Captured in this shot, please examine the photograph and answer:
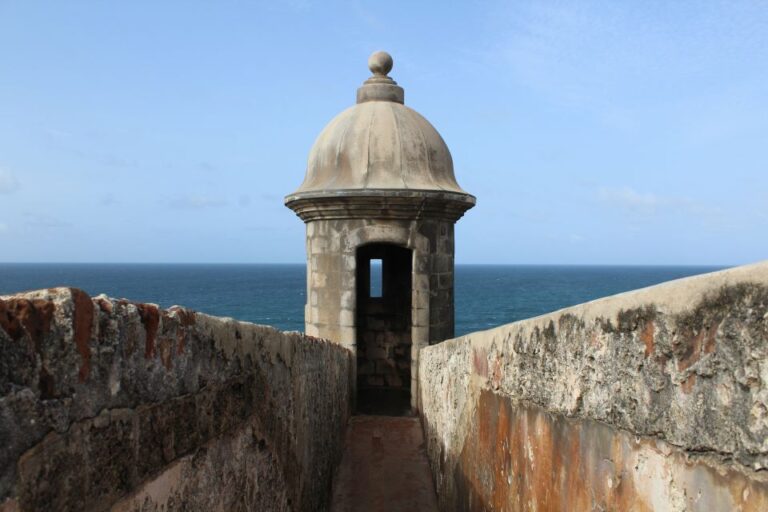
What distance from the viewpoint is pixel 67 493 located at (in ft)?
4.32

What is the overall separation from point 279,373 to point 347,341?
5041 mm

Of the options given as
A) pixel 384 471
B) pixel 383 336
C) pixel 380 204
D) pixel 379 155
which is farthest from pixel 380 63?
pixel 384 471

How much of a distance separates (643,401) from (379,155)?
675cm

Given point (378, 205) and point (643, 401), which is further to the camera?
point (378, 205)

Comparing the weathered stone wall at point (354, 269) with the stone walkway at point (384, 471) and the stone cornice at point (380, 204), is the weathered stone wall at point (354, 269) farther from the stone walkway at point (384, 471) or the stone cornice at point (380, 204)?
the stone walkway at point (384, 471)

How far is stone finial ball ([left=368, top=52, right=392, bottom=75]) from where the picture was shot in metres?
8.88

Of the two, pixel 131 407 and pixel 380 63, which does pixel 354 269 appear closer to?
pixel 380 63

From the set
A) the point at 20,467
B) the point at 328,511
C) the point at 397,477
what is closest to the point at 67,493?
the point at 20,467

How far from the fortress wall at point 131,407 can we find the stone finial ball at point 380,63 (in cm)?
658

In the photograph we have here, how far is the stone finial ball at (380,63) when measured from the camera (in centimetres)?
888

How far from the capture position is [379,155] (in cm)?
809

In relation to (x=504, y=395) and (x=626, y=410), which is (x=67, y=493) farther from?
(x=504, y=395)

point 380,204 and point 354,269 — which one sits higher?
point 380,204

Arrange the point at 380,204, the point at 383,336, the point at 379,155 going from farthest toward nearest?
the point at 383,336
the point at 379,155
the point at 380,204
